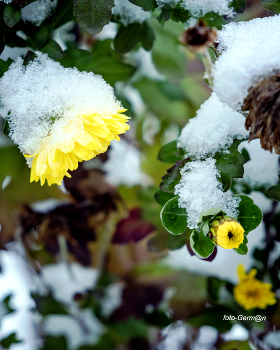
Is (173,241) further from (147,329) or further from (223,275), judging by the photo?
(147,329)

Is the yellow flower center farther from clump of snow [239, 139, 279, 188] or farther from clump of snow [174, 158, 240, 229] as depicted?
clump of snow [239, 139, 279, 188]

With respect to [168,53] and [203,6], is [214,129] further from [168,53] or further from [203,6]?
[168,53]

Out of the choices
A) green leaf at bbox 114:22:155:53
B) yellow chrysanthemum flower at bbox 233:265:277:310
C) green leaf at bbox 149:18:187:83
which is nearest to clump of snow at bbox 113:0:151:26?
green leaf at bbox 114:22:155:53

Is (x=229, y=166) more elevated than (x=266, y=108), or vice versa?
(x=266, y=108)

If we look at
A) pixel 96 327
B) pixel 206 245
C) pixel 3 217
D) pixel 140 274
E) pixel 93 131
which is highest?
pixel 93 131

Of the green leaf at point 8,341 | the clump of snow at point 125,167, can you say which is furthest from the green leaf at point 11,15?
the green leaf at point 8,341

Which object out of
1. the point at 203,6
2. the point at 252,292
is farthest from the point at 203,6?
the point at 252,292

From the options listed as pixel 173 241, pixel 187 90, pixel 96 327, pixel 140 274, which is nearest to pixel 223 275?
pixel 140 274
